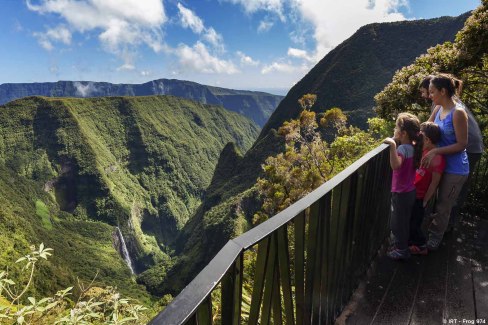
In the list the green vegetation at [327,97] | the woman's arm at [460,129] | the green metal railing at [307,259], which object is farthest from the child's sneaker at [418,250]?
the green vegetation at [327,97]

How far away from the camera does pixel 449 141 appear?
3688 mm

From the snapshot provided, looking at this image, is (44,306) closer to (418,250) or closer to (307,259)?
(307,259)

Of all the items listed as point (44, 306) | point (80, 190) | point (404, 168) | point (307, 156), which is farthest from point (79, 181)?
point (404, 168)

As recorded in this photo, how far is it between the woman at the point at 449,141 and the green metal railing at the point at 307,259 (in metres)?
0.56

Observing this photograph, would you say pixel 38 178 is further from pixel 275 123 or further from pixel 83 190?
pixel 275 123

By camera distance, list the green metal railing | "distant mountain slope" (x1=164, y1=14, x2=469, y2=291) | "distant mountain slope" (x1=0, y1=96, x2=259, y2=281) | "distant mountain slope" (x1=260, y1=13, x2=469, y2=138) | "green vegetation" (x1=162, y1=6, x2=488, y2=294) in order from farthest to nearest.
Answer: "distant mountain slope" (x1=0, y1=96, x2=259, y2=281), "distant mountain slope" (x1=260, y1=13, x2=469, y2=138), "distant mountain slope" (x1=164, y1=14, x2=469, y2=291), "green vegetation" (x1=162, y1=6, x2=488, y2=294), the green metal railing

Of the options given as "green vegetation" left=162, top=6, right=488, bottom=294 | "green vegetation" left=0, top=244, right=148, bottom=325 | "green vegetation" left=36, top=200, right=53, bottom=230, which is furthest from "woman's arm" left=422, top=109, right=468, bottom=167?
"green vegetation" left=36, top=200, right=53, bottom=230

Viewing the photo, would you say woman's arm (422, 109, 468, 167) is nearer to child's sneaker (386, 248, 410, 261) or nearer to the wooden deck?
child's sneaker (386, 248, 410, 261)

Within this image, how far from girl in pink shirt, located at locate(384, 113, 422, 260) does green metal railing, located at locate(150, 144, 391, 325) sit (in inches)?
5.7

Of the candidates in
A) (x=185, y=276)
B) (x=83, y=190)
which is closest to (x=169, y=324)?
(x=185, y=276)

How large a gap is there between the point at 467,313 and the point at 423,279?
22.4 inches

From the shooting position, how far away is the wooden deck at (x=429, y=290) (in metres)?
2.97

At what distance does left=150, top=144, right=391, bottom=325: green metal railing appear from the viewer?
48.9 inches

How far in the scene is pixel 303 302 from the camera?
2201mm
